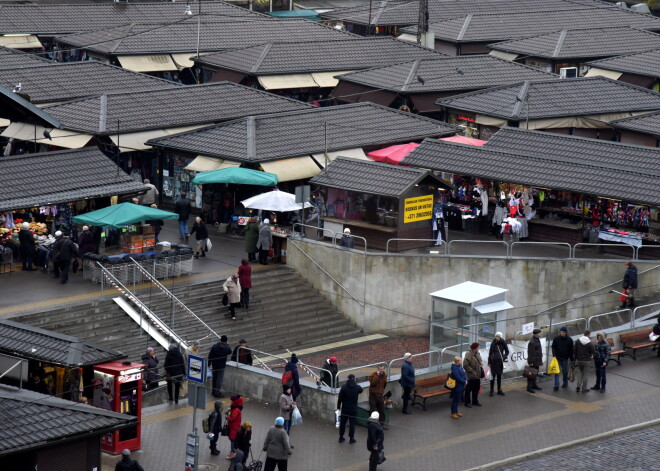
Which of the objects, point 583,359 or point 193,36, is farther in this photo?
point 193,36

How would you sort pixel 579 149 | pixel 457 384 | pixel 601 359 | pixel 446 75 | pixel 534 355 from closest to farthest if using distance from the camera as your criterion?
pixel 457 384 < pixel 601 359 < pixel 534 355 < pixel 579 149 < pixel 446 75

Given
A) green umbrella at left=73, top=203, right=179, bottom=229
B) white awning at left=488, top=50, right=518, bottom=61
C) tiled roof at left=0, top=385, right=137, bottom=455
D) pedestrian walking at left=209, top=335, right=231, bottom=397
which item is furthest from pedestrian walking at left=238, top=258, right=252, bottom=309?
white awning at left=488, top=50, right=518, bottom=61

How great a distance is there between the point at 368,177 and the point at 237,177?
4.03 m

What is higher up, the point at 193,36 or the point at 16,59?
the point at 193,36

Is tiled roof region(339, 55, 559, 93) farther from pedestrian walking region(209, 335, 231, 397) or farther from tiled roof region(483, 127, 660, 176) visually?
pedestrian walking region(209, 335, 231, 397)

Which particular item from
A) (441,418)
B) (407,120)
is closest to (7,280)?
(441,418)

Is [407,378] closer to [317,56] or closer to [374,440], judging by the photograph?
[374,440]

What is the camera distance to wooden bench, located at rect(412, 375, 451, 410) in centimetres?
3066

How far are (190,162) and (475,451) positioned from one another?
19639 millimetres

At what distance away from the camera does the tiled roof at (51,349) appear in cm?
2684

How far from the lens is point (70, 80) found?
178ft

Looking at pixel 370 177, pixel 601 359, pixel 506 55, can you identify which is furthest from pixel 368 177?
pixel 506 55

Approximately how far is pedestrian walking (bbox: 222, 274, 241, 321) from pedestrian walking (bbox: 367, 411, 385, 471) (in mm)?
10812

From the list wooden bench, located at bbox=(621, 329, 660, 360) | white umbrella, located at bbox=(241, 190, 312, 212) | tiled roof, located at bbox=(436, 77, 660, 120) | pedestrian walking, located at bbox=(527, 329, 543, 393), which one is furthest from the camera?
tiled roof, located at bbox=(436, 77, 660, 120)
